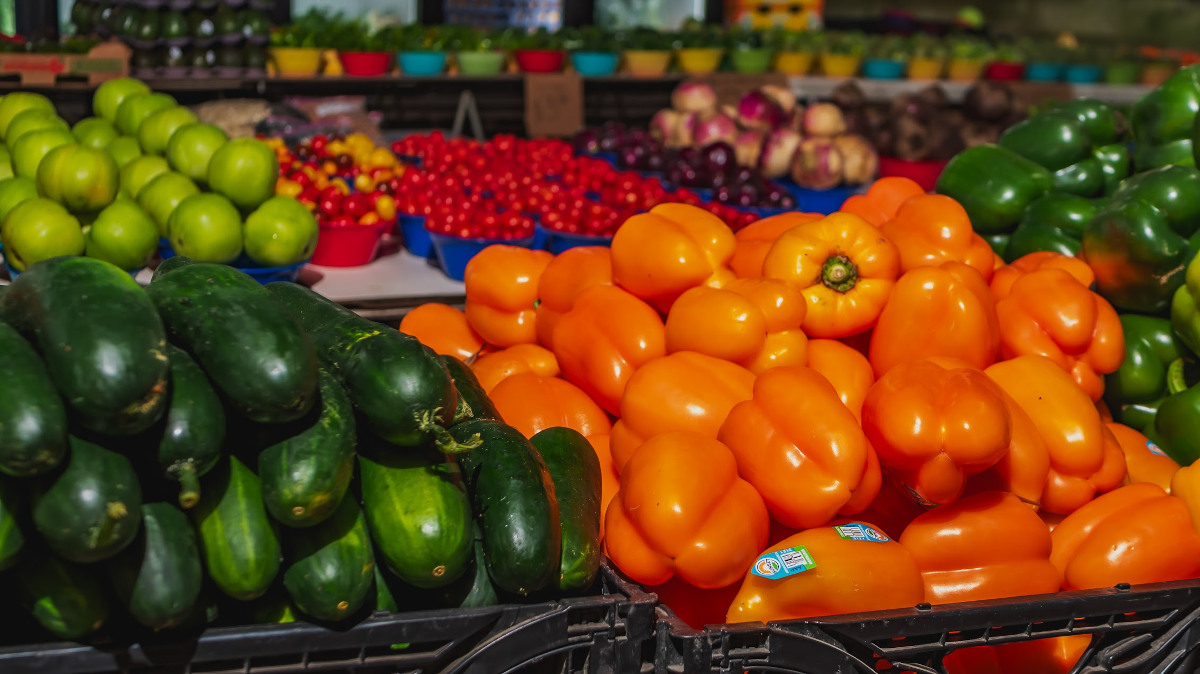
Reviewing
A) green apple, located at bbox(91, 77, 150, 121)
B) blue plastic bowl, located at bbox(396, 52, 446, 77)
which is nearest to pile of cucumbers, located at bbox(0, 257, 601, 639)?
green apple, located at bbox(91, 77, 150, 121)

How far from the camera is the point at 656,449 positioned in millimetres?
1530

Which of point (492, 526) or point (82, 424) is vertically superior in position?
point (82, 424)

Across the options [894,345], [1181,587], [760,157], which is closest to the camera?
[1181,587]

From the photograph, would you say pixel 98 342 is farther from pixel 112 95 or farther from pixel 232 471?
pixel 112 95

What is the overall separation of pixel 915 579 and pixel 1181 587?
0.41 m

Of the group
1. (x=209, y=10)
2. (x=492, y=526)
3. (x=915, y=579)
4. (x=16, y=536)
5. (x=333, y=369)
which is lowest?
(x=915, y=579)

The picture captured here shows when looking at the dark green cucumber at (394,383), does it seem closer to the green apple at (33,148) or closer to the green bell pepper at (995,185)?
the green bell pepper at (995,185)

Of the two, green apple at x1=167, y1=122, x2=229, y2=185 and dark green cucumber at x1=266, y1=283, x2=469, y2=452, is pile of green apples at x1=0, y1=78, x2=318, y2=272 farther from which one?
dark green cucumber at x1=266, y1=283, x2=469, y2=452

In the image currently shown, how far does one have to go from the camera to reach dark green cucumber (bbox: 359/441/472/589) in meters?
1.27

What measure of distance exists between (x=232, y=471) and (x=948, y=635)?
104 cm

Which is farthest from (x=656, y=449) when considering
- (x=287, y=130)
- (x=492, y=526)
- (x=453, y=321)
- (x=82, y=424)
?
(x=287, y=130)

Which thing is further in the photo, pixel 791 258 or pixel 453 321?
pixel 453 321

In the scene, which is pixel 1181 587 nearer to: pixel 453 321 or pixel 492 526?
pixel 492 526

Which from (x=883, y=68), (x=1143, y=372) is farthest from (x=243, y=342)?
(x=883, y=68)
